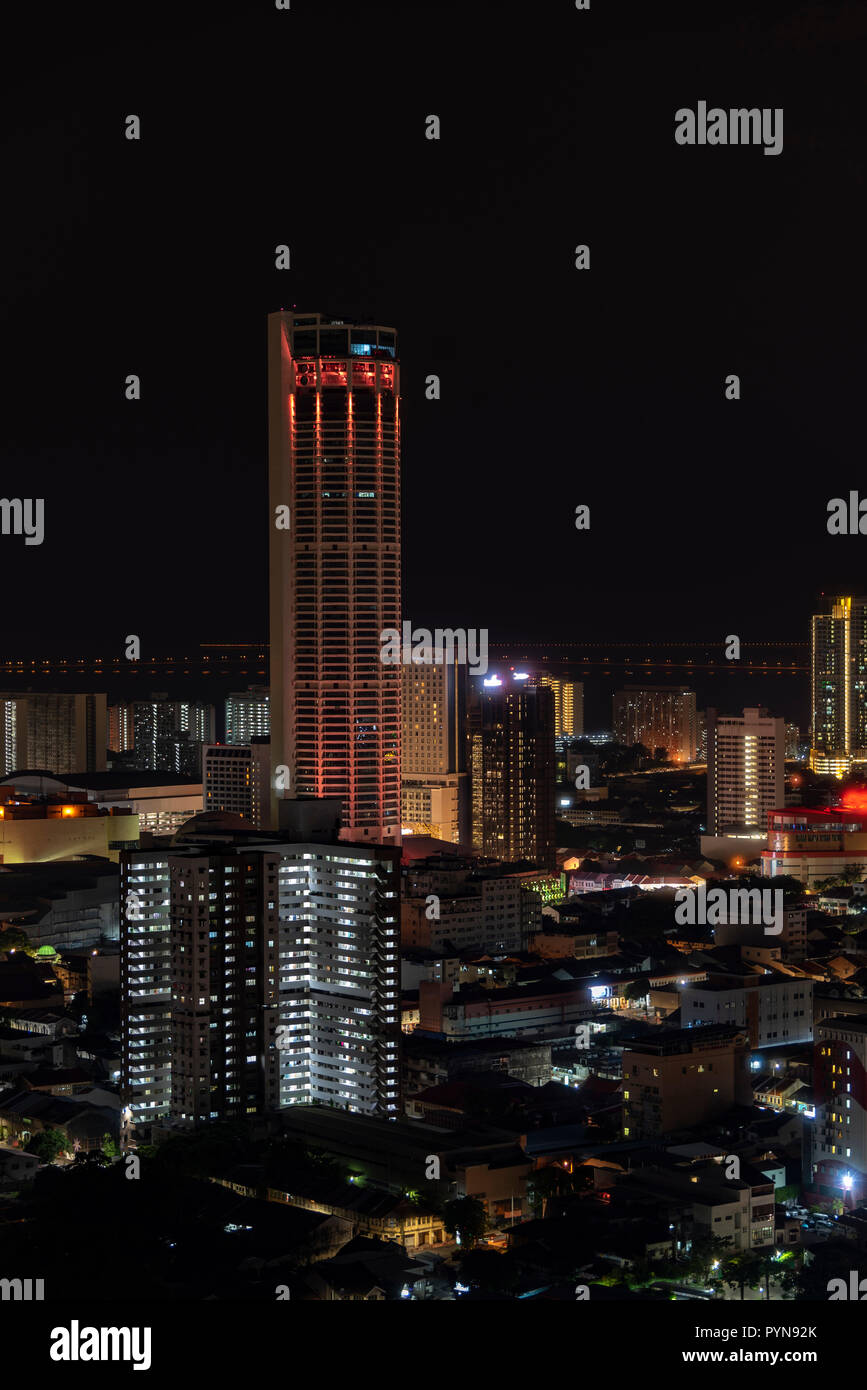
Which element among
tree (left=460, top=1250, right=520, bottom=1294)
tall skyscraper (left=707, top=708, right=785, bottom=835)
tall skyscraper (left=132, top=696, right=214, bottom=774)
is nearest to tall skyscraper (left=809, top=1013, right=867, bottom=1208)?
tree (left=460, top=1250, right=520, bottom=1294)

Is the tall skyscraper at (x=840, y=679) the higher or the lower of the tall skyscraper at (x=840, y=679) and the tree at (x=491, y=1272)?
the higher

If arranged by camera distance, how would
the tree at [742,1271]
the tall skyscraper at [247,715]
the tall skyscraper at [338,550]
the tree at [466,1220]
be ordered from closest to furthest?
the tree at [742,1271], the tree at [466,1220], the tall skyscraper at [338,550], the tall skyscraper at [247,715]

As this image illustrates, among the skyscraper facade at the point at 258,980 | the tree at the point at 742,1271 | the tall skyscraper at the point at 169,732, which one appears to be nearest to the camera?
the tree at the point at 742,1271

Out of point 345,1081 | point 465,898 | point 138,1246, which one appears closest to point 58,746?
point 465,898

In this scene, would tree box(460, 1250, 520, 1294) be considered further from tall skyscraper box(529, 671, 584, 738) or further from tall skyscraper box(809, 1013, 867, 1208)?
tall skyscraper box(529, 671, 584, 738)

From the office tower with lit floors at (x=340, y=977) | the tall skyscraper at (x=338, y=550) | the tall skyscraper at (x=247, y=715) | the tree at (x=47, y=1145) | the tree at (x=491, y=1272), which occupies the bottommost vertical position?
the tree at (x=47, y=1145)

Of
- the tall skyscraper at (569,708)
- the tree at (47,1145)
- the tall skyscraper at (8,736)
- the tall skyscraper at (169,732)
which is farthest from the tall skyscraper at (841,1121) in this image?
the tall skyscraper at (569,708)

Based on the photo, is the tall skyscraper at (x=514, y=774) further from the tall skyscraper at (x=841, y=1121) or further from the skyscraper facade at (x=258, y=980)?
the tall skyscraper at (x=841, y=1121)

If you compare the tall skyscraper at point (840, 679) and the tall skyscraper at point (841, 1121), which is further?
the tall skyscraper at point (840, 679)
